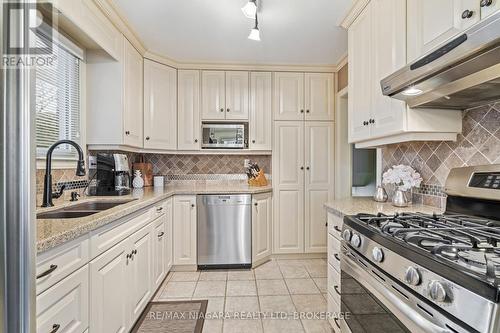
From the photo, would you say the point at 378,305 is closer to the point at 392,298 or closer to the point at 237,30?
the point at 392,298

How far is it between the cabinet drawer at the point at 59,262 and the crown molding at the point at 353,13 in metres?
2.33

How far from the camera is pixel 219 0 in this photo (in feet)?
6.68

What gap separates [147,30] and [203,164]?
5.56ft

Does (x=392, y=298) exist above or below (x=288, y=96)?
below

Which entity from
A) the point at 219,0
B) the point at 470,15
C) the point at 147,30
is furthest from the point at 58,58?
the point at 470,15

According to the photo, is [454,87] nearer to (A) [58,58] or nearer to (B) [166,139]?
(A) [58,58]

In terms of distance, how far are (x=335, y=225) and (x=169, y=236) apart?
1.79m

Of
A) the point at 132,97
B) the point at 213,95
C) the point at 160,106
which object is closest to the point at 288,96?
the point at 213,95

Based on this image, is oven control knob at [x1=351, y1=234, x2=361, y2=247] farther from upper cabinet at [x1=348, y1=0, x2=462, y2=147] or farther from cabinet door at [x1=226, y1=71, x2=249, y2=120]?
cabinet door at [x1=226, y1=71, x2=249, y2=120]

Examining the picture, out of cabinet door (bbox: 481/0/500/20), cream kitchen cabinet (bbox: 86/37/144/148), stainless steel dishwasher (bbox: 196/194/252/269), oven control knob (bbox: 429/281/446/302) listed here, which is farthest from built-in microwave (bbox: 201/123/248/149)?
oven control knob (bbox: 429/281/446/302)

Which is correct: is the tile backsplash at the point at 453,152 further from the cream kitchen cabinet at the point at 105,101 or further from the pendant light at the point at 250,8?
the cream kitchen cabinet at the point at 105,101

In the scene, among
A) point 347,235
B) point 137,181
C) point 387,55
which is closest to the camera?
point 347,235

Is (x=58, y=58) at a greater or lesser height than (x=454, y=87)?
greater

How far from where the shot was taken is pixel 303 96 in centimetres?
342
